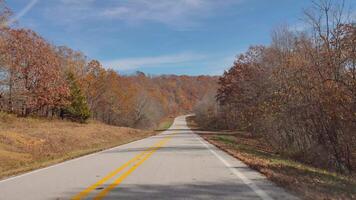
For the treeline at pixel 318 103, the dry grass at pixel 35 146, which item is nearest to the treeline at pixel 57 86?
the dry grass at pixel 35 146

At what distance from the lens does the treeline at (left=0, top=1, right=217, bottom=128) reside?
38.1 meters

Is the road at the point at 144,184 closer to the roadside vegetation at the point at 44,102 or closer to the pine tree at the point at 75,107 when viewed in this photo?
the roadside vegetation at the point at 44,102

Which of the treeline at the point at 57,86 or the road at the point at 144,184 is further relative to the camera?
the treeline at the point at 57,86

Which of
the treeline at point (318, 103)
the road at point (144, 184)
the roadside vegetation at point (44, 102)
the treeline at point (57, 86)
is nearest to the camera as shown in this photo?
the road at point (144, 184)

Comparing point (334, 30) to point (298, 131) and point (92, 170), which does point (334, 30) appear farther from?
point (92, 170)

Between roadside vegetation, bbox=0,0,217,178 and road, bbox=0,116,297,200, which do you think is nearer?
road, bbox=0,116,297,200

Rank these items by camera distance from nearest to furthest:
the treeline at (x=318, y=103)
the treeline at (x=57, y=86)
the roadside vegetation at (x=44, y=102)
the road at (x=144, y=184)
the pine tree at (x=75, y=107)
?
the road at (x=144, y=184) → the treeline at (x=318, y=103) → the roadside vegetation at (x=44, y=102) → the treeline at (x=57, y=86) → the pine tree at (x=75, y=107)

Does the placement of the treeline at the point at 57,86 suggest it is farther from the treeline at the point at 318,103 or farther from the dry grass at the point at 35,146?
the treeline at the point at 318,103

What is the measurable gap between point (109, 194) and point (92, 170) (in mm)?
4944

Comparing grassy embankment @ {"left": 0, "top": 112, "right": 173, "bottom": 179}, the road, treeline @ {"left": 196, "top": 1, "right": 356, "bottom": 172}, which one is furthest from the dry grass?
treeline @ {"left": 196, "top": 1, "right": 356, "bottom": 172}

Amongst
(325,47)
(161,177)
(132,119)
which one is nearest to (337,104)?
(325,47)

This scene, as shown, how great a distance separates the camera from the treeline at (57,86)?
125 feet

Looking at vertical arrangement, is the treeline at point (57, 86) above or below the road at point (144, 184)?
above

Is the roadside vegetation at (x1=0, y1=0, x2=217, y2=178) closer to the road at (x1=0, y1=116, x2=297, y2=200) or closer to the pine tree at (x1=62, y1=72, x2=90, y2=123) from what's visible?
the pine tree at (x1=62, y1=72, x2=90, y2=123)
